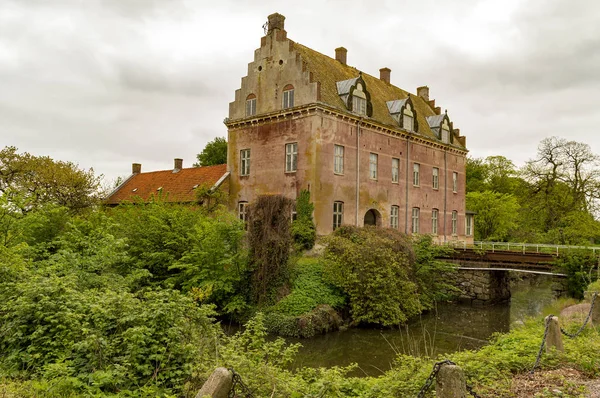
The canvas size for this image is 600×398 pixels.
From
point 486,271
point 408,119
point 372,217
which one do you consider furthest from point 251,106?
point 486,271

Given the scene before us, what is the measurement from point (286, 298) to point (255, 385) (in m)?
11.7

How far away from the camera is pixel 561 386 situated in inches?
244

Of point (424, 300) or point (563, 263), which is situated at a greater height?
point (563, 263)

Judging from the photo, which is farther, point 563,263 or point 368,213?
point 368,213

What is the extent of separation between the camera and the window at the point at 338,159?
24.4 meters

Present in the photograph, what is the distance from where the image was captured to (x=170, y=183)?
3130 centimetres

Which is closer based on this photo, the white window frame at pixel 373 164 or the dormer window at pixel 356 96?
the dormer window at pixel 356 96

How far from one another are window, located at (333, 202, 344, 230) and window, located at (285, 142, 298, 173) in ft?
9.62

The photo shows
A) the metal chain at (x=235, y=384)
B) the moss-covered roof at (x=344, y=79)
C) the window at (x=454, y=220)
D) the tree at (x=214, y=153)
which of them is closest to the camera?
the metal chain at (x=235, y=384)

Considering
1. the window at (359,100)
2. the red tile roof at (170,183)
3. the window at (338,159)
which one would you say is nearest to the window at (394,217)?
the window at (338,159)

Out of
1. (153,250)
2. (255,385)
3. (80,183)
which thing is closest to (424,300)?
(153,250)

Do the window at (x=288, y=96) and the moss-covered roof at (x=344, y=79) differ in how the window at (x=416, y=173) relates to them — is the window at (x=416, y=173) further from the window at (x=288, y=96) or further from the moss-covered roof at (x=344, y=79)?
the window at (x=288, y=96)

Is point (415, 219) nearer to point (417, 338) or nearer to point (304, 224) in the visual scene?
point (304, 224)

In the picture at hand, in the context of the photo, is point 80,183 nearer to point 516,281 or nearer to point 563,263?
point 563,263
